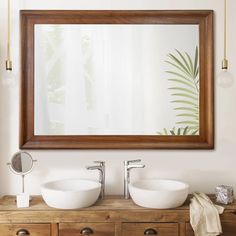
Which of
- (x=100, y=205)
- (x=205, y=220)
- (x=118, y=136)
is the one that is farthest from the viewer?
(x=118, y=136)

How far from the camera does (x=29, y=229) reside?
72.7 inches

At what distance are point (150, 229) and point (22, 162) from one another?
0.91m

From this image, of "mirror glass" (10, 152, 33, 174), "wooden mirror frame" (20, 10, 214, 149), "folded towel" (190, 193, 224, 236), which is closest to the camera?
"folded towel" (190, 193, 224, 236)

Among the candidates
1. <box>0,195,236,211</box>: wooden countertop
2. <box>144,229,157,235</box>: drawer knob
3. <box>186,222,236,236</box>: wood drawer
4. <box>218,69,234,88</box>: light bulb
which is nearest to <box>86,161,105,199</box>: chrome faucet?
<box>0,195,236,211</box>: wooden countertop

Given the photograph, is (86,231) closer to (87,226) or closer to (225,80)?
(87,226)

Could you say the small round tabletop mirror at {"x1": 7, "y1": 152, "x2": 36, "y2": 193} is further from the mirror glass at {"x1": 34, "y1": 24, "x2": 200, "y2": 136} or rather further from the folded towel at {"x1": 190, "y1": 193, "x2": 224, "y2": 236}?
the folded towel at {"x1": 190, "y1": 193, "x2": 224, "y2": 236}

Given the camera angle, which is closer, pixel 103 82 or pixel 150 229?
pixel 150 229

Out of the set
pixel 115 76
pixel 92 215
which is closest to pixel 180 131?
pixel 115 76

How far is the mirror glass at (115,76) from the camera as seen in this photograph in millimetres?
2250

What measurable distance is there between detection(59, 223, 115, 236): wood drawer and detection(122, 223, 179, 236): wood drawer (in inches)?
3.2

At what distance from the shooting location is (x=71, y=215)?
184cm

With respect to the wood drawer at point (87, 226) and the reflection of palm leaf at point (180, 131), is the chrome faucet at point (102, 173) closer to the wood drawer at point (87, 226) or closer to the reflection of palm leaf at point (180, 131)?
the wood drawer at point (87, 226)

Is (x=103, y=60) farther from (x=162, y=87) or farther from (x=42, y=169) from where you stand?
(x=42, y=169)

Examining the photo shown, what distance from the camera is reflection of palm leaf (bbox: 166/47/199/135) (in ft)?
7.40
